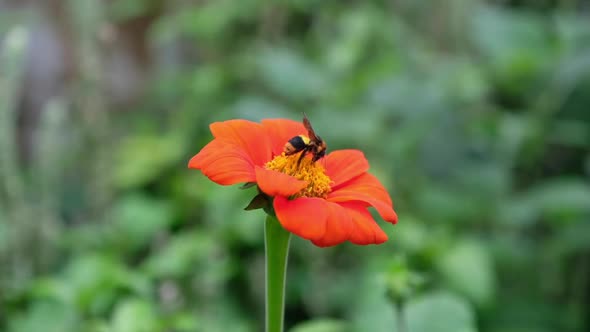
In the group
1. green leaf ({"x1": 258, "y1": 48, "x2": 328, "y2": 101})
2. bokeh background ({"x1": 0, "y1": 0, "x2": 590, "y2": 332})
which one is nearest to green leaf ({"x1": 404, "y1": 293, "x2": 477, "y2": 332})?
bokeh background ({"x1": 0, "y1": 0, "x2": 590, "y2": 332})

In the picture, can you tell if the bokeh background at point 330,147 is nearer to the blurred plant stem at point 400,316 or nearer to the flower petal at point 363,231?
the blurred plant stem at point 400,316

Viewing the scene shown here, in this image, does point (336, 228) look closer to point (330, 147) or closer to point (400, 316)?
point (400, 316)

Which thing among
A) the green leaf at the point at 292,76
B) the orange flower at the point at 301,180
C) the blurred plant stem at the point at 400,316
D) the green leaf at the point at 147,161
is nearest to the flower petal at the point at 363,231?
the orange flower at the point at 301,180

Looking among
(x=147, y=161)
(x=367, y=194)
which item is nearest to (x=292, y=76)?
(x=147, y=161)

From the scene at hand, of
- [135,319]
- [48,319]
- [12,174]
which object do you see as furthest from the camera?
[12,174]

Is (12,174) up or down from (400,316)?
up

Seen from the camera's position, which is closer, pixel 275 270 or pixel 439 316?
pixel 275 270
